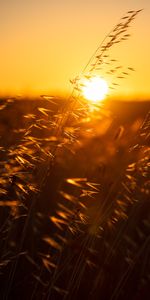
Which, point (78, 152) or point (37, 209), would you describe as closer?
point (37, 209)

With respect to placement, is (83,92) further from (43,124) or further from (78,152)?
(78,152)

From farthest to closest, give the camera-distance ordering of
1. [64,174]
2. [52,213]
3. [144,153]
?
[64,174], [52,213], [144,153]

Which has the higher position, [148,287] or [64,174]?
[64,174]

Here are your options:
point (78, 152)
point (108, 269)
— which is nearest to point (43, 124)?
point (108, 269)

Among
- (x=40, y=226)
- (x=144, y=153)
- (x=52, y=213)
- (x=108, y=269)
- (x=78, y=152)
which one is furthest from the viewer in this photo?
(x=78, y=152)

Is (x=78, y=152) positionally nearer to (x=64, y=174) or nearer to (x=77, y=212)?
(x=64, y=174)

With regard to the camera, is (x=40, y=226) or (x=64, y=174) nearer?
(x=40, y=226)

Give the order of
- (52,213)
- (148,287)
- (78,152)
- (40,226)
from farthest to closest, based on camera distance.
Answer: (78,152)
(52,213)
(40,226)
(148,287)

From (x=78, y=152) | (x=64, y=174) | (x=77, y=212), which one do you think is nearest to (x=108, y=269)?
Result: (x=77, y=212)

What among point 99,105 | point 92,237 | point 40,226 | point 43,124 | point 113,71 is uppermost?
point 113,71
